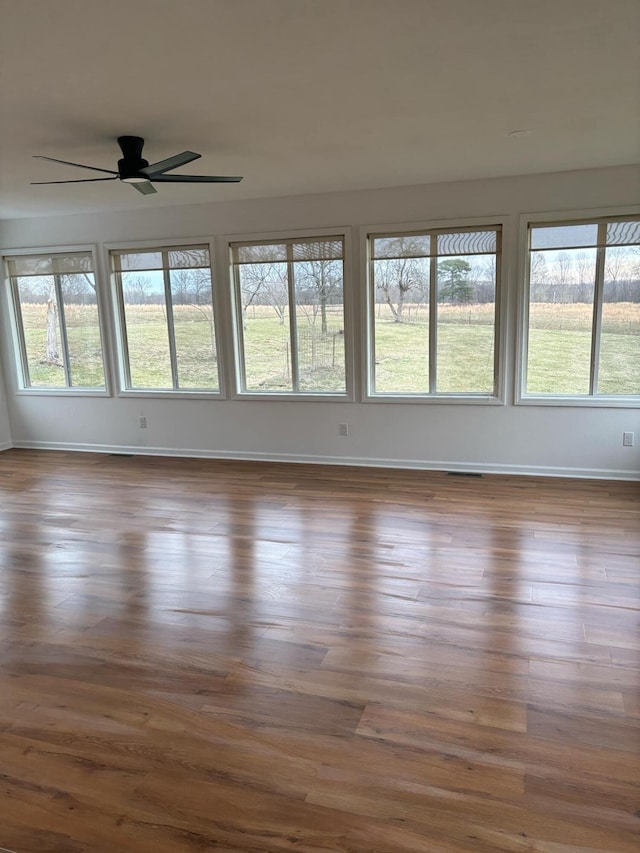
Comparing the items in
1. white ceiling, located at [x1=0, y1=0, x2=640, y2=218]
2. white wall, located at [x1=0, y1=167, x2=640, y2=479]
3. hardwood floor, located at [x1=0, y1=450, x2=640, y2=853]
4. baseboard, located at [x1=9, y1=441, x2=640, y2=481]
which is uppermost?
white ceiling, located at [x1=0, y1=0, x2=640, y2=218]

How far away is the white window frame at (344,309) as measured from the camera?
18.4 feet

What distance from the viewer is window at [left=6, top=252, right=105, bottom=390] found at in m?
6.58

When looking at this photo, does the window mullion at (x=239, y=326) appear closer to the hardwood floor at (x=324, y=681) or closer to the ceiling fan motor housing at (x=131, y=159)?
the hardwood floor at (x=324, y=681)

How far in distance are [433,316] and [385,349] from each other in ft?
1.81

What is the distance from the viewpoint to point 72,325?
6727 millimetres

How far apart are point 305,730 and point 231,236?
15.9 feet

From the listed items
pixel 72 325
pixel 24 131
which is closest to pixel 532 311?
pixel 24 131

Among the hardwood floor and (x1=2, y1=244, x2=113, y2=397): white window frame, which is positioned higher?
(x1=2, y1=244, x2=113, y2=397): white window frame

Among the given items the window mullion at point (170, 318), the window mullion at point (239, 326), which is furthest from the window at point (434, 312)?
the window mullion at point (170, 318)

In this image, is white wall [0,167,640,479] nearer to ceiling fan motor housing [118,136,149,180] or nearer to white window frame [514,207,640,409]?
white window frame [514,207,640,409]

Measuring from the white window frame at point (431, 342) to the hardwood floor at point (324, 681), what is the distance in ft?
4.36

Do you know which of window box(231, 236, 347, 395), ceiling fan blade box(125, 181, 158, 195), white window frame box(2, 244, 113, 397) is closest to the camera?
ceiling fan blade box(125, 181, 158, 195)

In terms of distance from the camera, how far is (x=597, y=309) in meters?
5.05

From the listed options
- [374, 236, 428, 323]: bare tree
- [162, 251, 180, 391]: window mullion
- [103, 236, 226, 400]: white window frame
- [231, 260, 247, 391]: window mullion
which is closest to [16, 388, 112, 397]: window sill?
[103, 236, 226, 400]: white window frame
